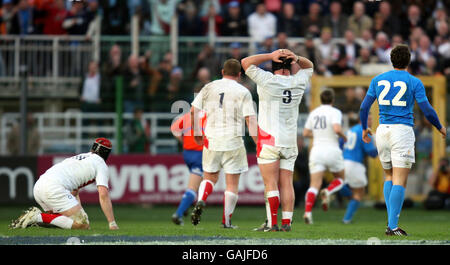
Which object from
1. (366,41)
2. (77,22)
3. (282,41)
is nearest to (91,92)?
(77,22)

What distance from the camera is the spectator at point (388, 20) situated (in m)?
25.5

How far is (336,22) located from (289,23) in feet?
4.36

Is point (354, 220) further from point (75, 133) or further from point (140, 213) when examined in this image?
point (75, 133)

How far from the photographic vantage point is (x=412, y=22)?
25797 millimetres

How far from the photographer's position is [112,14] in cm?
2489

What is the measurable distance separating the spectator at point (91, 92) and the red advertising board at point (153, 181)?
5.94ft

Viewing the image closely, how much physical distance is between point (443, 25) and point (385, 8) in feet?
5.54

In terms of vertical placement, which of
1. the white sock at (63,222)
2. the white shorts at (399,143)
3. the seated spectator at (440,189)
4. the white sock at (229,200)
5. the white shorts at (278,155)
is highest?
the white shorts at (399,143)

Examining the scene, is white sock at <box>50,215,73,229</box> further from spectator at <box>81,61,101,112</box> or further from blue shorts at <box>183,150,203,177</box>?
spectator at <box>81,61,101,112</box>

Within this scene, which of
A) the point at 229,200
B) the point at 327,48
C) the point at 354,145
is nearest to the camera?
the point at 229,200

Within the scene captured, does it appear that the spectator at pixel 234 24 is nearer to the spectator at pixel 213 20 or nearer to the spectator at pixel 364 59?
the spectator at pixel 213 20

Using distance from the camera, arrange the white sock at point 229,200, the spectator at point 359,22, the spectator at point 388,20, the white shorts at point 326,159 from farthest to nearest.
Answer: the spectator at point 388,20 → the spectator at point 359,22 → the white shorts at point 326,159 → the white sock at point 229,200

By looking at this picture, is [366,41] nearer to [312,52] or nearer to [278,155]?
[312,52]

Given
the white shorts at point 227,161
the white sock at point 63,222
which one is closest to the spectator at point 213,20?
the white shorts at point 227,161
